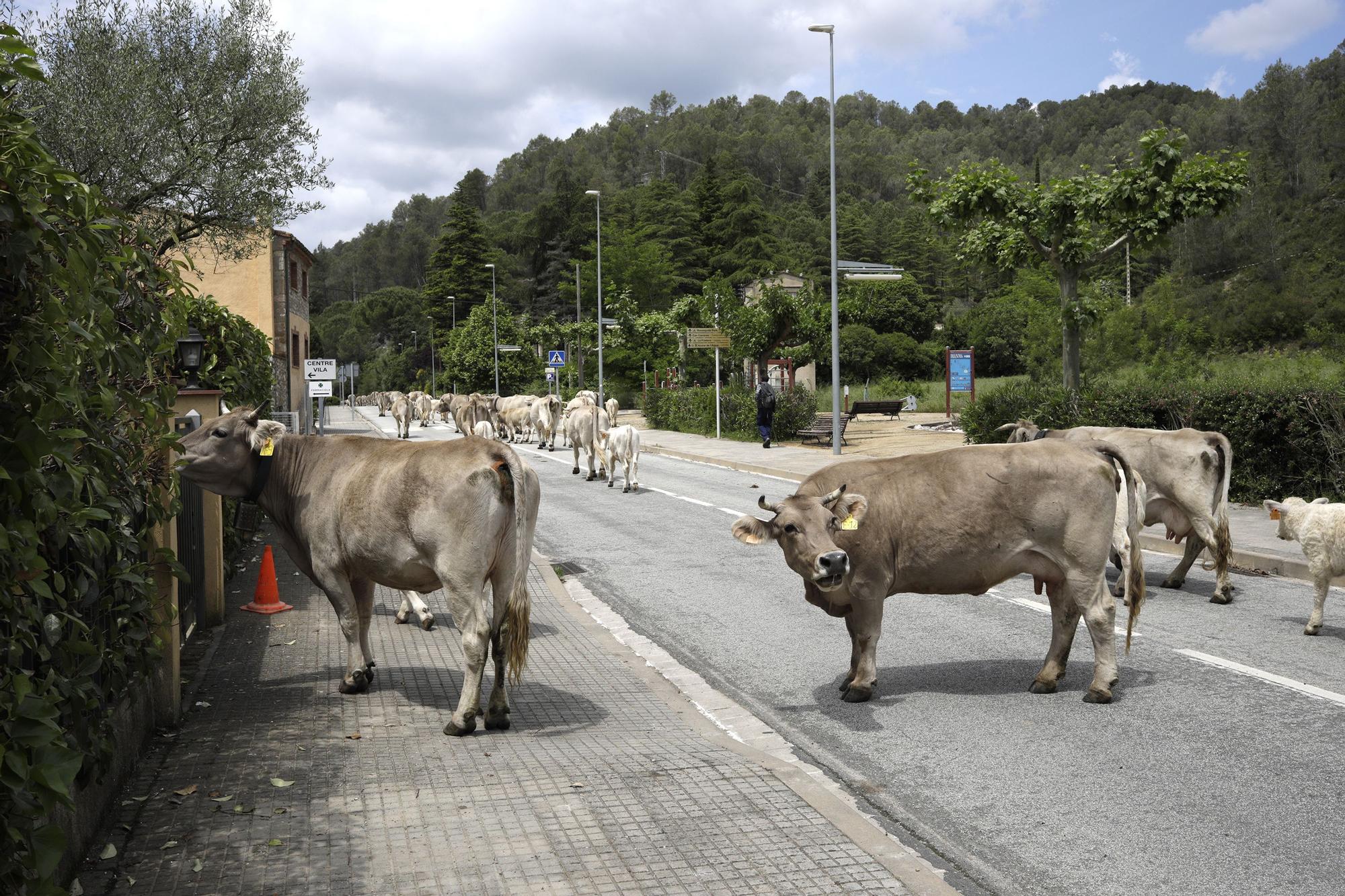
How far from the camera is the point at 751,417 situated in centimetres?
3703

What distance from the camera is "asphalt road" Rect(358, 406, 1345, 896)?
492 centimetres

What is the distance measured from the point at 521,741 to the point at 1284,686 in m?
4.80

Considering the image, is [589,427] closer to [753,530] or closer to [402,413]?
[753,530]

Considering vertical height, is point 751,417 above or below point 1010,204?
below

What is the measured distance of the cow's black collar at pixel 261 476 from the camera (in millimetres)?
7410

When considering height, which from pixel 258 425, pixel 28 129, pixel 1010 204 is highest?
pixel 1010 204

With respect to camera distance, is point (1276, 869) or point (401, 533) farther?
point (401, 533)

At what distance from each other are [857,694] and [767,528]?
1282mm

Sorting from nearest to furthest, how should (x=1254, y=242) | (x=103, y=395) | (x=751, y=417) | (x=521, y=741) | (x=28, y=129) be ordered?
(x=28, y=129), (x=103, y=395), (x=521, y=741), (x=751, y=417), (x=1254, y=242)

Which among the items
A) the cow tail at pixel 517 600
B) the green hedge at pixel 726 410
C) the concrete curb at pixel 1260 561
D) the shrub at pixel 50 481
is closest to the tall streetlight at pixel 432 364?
the green hedge at pixel 726 410

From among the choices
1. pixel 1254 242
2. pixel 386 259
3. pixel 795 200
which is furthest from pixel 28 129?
pixel 386 259

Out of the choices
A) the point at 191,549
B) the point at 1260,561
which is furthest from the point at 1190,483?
the point at 191,549

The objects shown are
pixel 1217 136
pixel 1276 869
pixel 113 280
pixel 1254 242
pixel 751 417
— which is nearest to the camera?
pixel 113 280

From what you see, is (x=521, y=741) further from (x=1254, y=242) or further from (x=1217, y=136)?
(x=1217, y=136)
